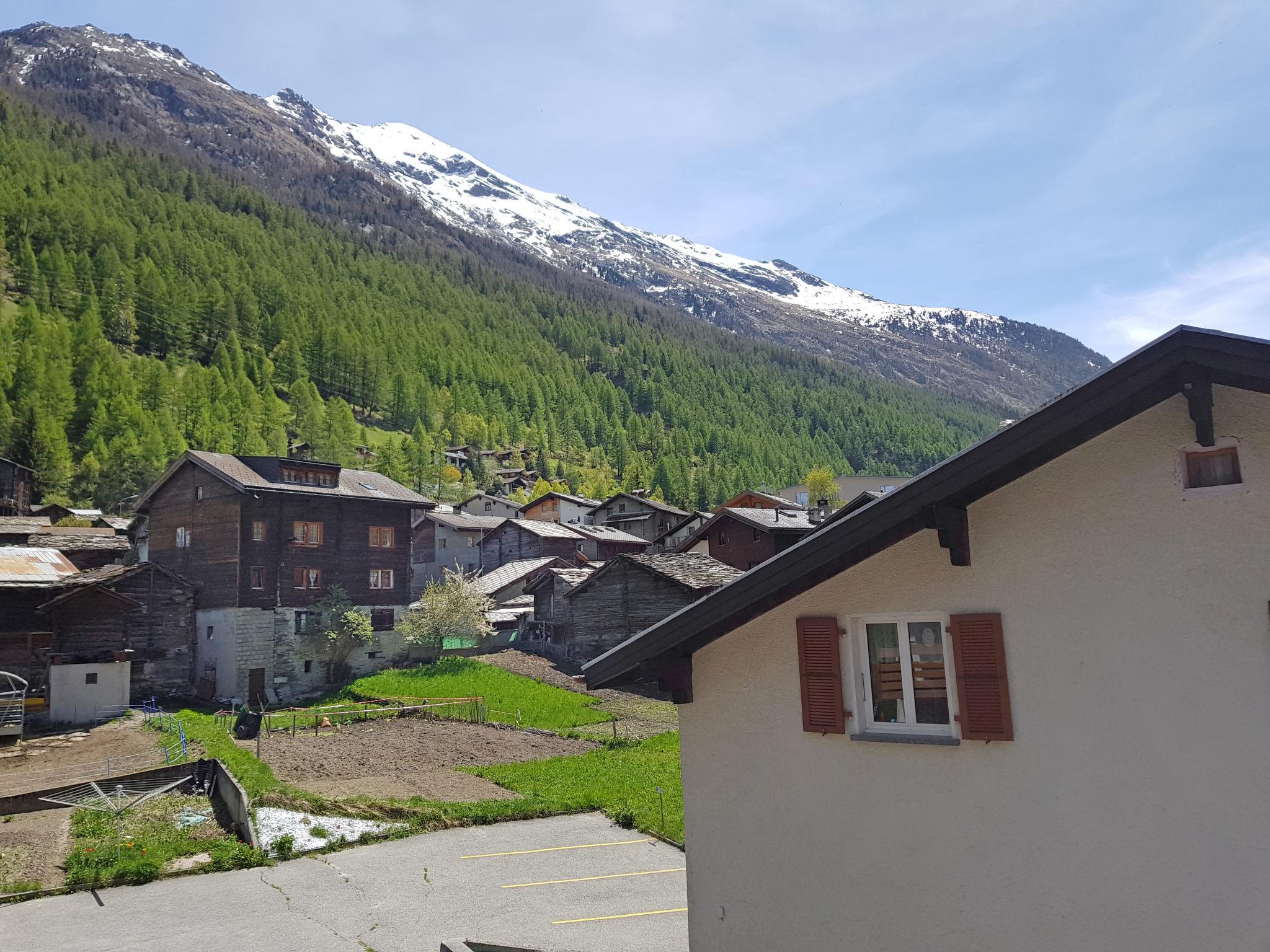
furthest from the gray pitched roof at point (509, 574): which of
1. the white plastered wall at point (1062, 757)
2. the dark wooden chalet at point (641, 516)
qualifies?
the white plastered wall at point (1062, 757)

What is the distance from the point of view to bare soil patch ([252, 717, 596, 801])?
74.5 feet

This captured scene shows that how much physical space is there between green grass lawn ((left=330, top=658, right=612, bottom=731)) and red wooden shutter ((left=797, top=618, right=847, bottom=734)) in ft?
95.6

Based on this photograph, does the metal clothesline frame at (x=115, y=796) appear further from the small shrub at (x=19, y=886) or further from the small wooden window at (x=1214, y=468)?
the small wooden window at (x=1214, y=468)

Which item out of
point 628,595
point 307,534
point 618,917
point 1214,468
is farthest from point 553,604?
point 1214,468

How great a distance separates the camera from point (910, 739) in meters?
6.36

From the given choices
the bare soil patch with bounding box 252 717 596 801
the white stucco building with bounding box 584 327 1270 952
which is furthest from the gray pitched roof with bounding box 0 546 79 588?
the white stucco building with bounding box 584 327 1270 952

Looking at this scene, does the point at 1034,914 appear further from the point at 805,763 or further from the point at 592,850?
the point at 592,850

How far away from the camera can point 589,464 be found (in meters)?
163

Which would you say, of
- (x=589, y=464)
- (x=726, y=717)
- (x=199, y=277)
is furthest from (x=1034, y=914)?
(x=199, y=277)

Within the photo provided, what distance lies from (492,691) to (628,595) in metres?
9.98

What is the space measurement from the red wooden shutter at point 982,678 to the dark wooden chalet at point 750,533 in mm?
46070

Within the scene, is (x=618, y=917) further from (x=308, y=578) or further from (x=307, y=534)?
(x=307, y=534)

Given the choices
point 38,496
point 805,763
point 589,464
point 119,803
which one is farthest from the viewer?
point 589,464

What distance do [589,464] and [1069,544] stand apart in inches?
6213
